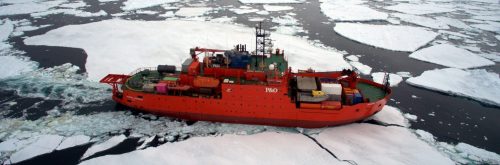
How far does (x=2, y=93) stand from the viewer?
13.6 metres

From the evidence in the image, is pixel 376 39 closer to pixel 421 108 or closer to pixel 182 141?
pixel 421 108

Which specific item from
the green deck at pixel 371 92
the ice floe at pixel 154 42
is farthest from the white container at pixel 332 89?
the ice floe at pixel 154 42

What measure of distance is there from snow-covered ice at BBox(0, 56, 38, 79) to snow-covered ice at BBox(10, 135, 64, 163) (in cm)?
645

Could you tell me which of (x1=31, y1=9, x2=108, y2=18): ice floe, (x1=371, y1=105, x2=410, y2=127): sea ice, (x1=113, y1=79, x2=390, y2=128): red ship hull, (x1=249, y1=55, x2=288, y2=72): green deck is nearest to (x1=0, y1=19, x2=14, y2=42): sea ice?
(x1=31, y1=9, x2=108, y2=18): ice floe

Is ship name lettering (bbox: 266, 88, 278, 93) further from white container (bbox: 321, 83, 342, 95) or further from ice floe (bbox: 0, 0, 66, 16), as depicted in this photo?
ice floe (bbox: 0, 0, 66, 16)

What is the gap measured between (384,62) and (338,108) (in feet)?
28.5

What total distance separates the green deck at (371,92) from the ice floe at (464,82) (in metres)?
3.84

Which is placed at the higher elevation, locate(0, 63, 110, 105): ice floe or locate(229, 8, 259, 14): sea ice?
locate(229, 8, 259, 14): sea ice

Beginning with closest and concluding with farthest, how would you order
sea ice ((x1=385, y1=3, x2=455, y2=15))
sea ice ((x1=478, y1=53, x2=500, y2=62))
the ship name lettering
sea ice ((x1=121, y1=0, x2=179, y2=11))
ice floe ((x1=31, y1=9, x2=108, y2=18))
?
1. the ship name lettering
2. sea ice ((x1=478, y1=53, x2=500, y2=62))
3. ice floe ((x1=31, y1=9, x2=108, y2=18))
4. sea ice ((x1=121, y1=0, x2=179, y2=11))
5. sea ice ((x1=385, y1=3, x2=455, y2=15))

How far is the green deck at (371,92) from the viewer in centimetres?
1231

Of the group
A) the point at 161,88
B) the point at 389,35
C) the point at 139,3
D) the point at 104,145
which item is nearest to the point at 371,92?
the point at 161,88

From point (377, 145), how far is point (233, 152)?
15.1 feet

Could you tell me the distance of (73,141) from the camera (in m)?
10.6

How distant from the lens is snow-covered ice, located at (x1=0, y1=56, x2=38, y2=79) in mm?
15375
